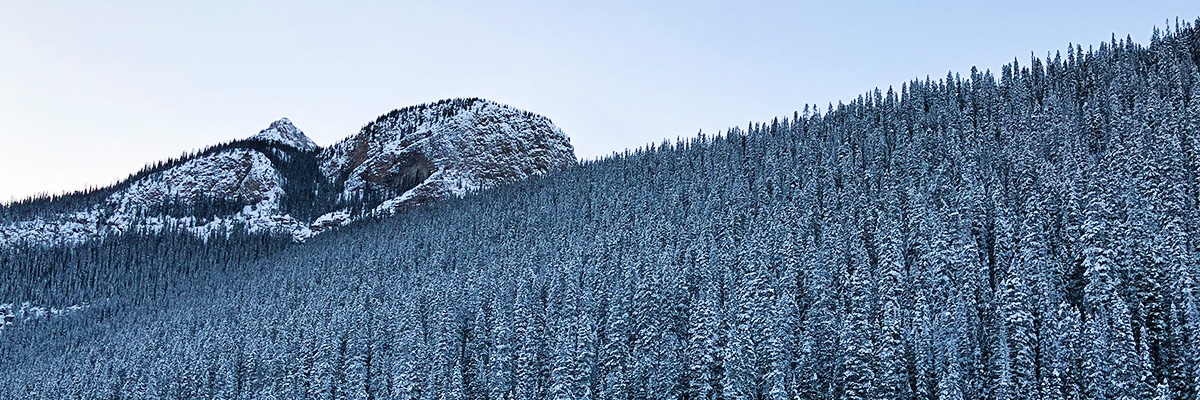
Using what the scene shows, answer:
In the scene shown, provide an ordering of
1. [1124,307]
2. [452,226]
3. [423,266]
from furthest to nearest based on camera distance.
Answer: [452,226]
[423,266]
[1124,307]

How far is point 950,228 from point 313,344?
65064 mm

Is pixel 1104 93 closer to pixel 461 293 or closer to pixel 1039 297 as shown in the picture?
pixel 1039 297

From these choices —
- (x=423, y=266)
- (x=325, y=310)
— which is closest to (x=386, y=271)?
(x=423, y=266)

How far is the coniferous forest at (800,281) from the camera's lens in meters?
57.8

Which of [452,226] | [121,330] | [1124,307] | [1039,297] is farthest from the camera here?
[452,226]

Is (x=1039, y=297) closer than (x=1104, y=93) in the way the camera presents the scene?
Yes

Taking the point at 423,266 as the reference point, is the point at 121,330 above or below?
below

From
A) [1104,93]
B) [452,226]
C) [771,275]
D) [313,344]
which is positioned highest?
[1104,93]

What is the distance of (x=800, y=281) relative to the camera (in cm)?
7562

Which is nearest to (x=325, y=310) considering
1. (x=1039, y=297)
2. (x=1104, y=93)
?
(x=1039, y=297)

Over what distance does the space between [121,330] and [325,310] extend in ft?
167

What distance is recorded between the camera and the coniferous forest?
57.8 meters

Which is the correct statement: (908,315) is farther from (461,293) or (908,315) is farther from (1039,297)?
(461,293)

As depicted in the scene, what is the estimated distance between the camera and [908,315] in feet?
205
